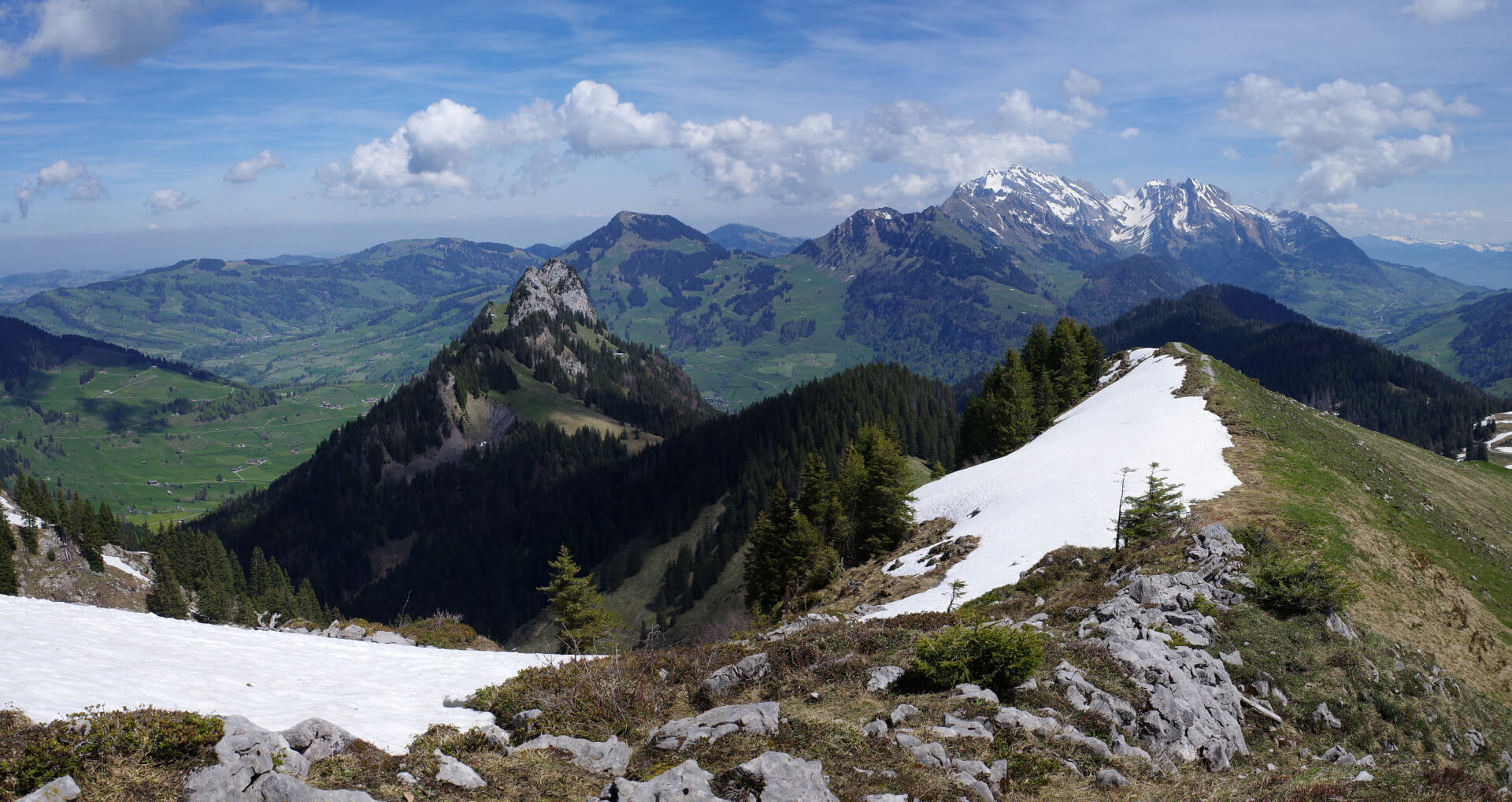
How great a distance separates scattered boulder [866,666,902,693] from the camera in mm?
16891

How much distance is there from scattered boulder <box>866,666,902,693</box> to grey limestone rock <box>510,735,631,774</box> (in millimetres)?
6269

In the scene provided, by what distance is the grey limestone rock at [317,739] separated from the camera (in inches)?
490

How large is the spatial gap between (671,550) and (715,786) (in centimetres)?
12980

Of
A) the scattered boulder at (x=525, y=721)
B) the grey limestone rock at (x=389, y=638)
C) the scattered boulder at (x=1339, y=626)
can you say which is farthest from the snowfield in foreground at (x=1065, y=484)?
the grey limestone rock at (x=389, y=638)

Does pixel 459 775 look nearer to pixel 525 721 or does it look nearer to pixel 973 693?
pixel 525 721

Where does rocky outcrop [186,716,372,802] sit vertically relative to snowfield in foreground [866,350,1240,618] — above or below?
above

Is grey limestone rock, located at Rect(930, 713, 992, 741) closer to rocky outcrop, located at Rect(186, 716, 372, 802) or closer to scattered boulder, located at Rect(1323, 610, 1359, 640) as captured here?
rocky outcrop, located at Rect(186, 716, 372, 802)

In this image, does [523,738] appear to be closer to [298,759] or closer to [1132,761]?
[298,759]

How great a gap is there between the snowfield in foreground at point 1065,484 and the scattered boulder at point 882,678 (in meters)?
15.2

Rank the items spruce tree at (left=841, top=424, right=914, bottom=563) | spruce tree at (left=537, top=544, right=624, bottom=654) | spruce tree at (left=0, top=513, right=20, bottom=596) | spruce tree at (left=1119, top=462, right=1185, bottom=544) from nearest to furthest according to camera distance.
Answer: spruce tree at (left=1119, top=462, right=1185, bottom=544)
spruce tree at (left=537, top=544, right=624, bottom=654)
spruce tree at (left=841, top=424, right=914, bottom=563)
spruce tree at (left=0, top=513, right=20, bottom=596)

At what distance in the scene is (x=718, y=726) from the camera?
13812 millimetres

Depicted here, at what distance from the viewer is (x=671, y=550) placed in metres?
138

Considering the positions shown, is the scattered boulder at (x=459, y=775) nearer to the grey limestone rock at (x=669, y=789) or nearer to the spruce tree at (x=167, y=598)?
the grey limestone rock at (x=669, y=789)

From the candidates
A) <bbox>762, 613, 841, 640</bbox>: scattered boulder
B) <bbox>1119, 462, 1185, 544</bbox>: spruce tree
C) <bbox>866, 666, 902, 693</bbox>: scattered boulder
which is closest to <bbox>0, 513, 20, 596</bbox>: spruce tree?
<bbox>762, 613, 841, 640</bbox>: scattered boulder
